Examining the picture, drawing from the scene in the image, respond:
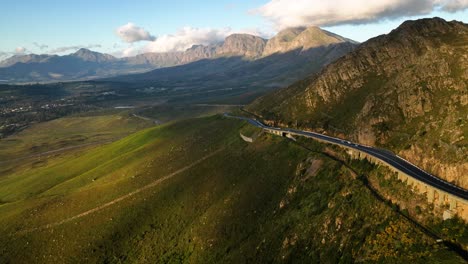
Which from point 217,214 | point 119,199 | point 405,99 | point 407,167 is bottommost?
point 119,199

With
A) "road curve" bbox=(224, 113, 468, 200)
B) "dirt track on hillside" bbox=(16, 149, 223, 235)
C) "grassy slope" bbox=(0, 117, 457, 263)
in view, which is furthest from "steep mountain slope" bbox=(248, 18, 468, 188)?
"dirt track on hillside" bbox=(16, 149, 223, 235)

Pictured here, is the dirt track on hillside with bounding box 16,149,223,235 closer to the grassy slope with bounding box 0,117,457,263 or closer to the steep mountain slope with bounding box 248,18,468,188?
the grassy slope with bounding box 0,117,457,263

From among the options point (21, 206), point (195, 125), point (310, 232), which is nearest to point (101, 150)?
point (195, 125)

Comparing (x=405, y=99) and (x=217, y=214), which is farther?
(x=405, y=99)

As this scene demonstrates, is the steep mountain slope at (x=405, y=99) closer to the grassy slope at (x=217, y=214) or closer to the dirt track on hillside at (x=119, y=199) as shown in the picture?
the grassy slope at (x=217, y=214)

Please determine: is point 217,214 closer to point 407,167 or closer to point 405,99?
point 407,167

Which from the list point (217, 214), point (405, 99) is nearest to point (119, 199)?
point (217, 214)
